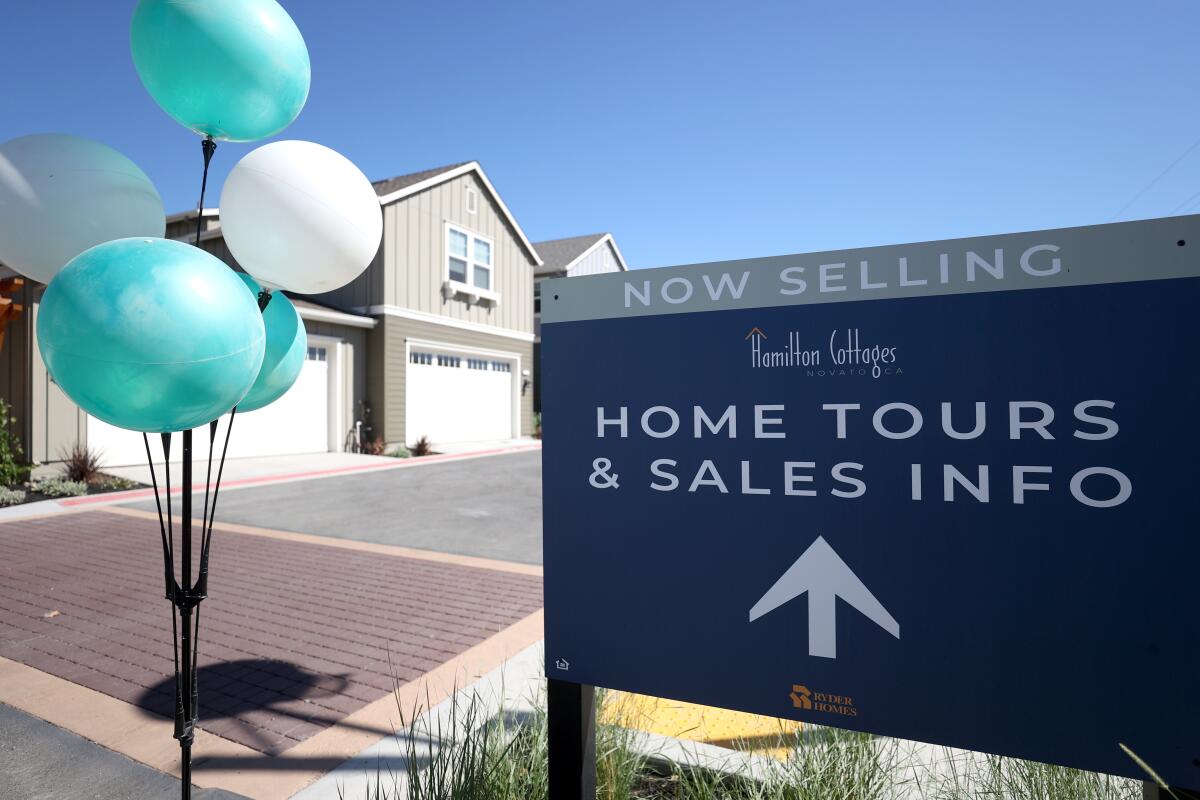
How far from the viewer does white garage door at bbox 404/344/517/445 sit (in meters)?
18.8

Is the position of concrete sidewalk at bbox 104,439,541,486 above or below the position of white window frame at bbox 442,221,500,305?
below

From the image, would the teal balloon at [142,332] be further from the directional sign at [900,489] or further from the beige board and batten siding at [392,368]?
the beige board and batten siding at [392,368]

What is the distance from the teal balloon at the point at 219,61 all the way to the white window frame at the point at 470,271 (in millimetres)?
17114

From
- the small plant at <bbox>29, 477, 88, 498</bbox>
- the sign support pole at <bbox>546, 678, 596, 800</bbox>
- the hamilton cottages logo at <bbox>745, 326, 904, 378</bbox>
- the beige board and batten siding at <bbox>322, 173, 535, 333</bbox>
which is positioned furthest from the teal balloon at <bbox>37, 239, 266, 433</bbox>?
the beige board and batten siding at <bbox>322, 173, 535, 333</bbox>

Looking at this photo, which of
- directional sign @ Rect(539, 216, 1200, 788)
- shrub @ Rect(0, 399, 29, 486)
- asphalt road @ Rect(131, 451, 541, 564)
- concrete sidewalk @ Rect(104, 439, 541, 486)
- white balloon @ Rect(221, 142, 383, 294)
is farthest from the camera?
concrete sidewalk @ Rect(104, 439, 541, 486)

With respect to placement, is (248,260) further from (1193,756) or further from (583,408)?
(1193,756)

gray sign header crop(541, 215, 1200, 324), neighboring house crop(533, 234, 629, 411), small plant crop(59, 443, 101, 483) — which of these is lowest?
small plant crop(59, 443, 101, 483)

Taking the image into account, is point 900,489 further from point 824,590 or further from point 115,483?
Answer: point 115,483

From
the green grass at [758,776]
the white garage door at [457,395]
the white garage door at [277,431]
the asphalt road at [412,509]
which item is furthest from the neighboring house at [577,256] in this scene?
the green grass at [758,776]

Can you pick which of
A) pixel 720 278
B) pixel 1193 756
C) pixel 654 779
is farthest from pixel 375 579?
pixel 1193 756

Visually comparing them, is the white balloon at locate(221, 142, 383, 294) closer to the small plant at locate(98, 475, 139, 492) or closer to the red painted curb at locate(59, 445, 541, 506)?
the red painted curb at locate(59, 445, 541, 506)

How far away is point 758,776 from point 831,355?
1.68 meters

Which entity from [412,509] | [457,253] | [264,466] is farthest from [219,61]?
[457,253]

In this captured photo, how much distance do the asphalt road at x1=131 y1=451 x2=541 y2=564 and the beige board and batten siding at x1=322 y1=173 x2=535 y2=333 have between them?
6095 mm
